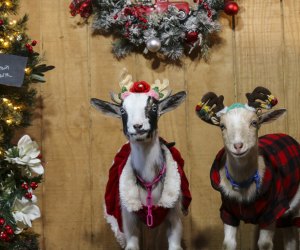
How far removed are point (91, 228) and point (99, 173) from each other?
0.20 meters

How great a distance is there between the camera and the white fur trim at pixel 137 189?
57.3 inches

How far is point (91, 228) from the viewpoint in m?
1.87

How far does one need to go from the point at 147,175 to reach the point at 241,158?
267mm

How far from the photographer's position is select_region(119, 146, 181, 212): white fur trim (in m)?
1.46

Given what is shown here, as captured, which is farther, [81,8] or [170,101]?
[81,8]

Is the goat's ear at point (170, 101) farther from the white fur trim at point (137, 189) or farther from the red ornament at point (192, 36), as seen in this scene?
the red ornament at point (192, 36)

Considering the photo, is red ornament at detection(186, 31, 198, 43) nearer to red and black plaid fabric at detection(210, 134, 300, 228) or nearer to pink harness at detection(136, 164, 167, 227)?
red and black plaid fabric at detection(210, 134, 300, 228)

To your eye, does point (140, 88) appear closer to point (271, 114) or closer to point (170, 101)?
point (170, 101)

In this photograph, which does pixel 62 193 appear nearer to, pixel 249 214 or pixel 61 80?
pixel 61 80

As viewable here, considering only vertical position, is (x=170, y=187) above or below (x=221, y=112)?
below

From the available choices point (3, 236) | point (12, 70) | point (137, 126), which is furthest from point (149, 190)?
point (12, 70)

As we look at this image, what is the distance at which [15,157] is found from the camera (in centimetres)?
153

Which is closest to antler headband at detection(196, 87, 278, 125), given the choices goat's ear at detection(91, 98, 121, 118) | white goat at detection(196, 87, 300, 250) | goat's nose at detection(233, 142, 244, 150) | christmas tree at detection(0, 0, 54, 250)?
white goat at detection(196, 87, 300, 250)

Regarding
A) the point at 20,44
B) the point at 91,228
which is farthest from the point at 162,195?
the point at 20,44
